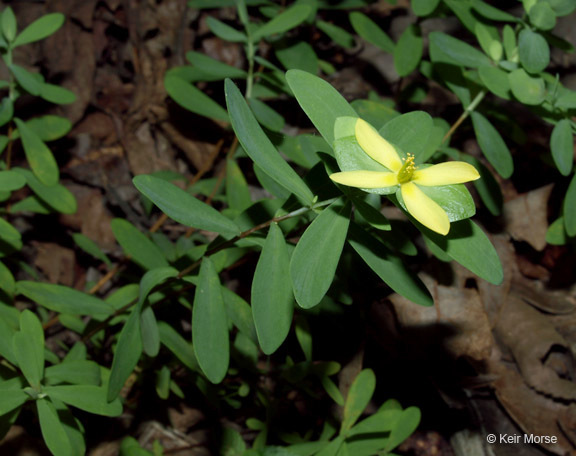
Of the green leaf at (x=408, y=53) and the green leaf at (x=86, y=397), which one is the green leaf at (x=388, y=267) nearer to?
the green leaf at (x=86, y=397)

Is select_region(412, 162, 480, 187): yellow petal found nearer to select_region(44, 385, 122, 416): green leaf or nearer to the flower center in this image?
the flower center

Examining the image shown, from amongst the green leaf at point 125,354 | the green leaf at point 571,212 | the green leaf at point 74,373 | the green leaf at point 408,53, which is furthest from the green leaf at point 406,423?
the green leaf at point 408,53

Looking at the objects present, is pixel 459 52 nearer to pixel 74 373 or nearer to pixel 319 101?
pixel 319 101

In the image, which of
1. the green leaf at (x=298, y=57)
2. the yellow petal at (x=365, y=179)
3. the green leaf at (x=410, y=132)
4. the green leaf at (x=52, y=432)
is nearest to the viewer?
the yellow petal at (x=365, y=179)

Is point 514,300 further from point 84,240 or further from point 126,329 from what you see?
point 84,240

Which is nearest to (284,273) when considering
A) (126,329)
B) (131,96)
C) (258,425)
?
(126,329)

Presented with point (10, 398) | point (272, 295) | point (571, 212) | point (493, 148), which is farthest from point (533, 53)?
point (10, 398)
